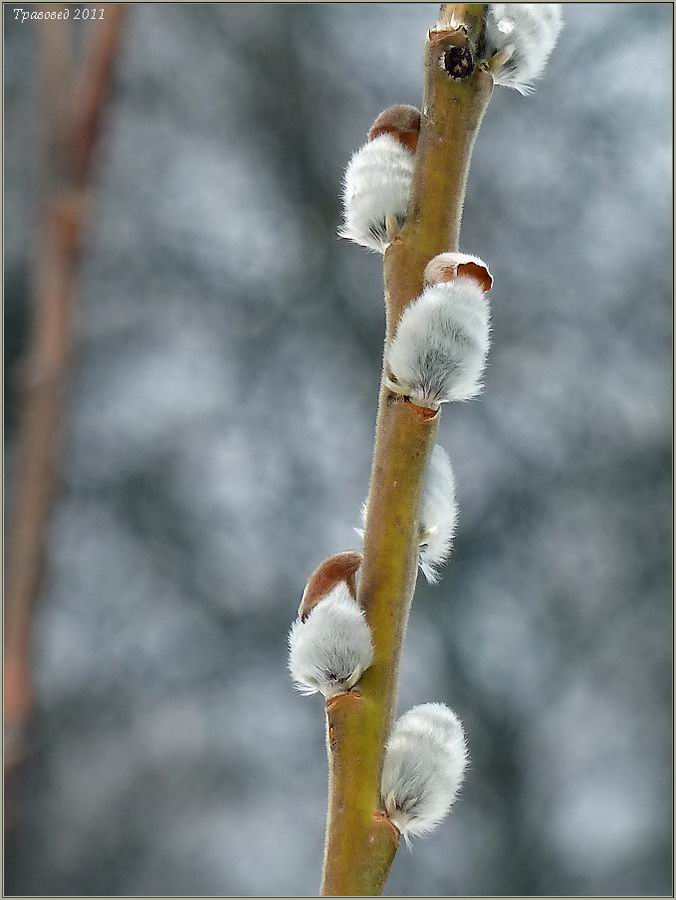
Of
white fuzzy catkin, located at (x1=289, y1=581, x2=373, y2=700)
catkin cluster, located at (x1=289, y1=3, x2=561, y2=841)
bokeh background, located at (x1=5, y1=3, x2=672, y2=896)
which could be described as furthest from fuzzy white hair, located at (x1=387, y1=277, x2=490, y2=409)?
bokeh background, located at (x1=5, y1=3, x2=672, y2=896)

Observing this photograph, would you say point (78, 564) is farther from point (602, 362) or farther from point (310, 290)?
point (602, 362)

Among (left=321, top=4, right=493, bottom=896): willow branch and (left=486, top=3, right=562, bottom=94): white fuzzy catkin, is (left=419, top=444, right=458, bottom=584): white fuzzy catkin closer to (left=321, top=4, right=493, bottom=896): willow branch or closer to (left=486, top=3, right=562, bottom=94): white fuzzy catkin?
(left=321, top=4, right=493, bottom=896): willow branch

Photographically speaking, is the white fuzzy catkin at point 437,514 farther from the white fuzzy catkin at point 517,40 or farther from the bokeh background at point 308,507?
the bokeh background at point 308,507

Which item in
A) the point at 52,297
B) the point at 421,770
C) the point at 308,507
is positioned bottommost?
the point at 421,770

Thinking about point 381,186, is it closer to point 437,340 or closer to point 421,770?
point 437,340

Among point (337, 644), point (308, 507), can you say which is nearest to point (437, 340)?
point (337, 644)

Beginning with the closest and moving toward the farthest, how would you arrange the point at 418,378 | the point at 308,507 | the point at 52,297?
the point at 52,297 → the point at 418,378 → the point at 308,507

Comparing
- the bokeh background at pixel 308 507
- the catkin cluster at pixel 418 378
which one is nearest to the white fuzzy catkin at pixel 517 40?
the catkin cluster at pixel 418 378

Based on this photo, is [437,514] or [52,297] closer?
[52,297]
